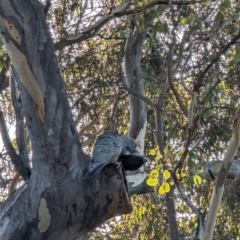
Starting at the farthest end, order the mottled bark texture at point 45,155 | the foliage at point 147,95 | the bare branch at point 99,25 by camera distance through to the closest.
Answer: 1. the foliage at point 147,95
2. the bare branch at point 99,25
3. the mottled bark texture at point 45,155

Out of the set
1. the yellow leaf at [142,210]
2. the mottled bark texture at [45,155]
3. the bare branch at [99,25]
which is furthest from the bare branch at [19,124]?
the yellow leaf at [142,210]

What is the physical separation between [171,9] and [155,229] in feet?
6.80

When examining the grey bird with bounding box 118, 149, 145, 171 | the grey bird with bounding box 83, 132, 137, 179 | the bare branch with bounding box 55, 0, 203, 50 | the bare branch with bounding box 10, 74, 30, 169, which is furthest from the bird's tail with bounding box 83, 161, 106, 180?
the bare branch with bounding box 55, 0, 203, 50

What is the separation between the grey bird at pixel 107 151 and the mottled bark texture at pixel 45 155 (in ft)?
0.14

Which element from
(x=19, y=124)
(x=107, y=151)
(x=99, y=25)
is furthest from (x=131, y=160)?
(x=99, y=25)

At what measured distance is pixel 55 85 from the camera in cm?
248

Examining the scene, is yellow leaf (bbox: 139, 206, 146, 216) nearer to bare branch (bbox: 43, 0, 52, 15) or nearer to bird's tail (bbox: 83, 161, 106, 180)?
bare branch (bbox: 43, 0, 52, 15)

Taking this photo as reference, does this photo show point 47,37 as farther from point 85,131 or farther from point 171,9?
point 85,131

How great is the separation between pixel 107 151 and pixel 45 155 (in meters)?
0.26

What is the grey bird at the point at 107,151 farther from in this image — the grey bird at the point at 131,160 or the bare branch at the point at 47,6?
the bare branch at the point at 47,6

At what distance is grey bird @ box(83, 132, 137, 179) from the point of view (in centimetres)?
251

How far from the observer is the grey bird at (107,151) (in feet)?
8.24

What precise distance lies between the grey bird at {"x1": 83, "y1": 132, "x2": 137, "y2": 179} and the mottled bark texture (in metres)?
0.04

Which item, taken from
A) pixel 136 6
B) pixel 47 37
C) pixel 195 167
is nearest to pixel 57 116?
pixel 47 37
